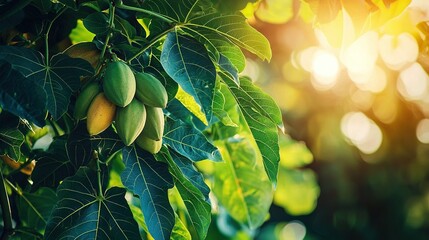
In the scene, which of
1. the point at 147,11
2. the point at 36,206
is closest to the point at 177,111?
the point at 147,11

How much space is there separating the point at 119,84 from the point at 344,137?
10.9ft

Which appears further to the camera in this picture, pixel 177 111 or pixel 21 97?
pixel 177 111

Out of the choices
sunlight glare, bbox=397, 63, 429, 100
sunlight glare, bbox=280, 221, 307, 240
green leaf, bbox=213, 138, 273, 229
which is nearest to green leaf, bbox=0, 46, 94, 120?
green leaf, bbox=213, 138, 273, 229

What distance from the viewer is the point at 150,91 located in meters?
0.79

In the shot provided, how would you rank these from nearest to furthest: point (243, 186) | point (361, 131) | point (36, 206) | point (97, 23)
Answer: point (97, 23) → point (36, 206) → point (243, 186) → point (361, 131)

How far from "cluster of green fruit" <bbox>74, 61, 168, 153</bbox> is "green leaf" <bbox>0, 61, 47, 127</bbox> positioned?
6cm

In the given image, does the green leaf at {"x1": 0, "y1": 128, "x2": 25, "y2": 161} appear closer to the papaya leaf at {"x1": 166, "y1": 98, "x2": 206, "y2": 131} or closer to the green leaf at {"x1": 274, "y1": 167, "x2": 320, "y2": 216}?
the papaya leaf at {"x1": 166, "y1": 98, "x2": 206, "y2": 131}

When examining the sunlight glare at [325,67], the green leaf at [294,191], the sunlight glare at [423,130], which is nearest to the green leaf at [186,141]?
the green leaf at [294,191]

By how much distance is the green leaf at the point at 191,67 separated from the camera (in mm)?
769

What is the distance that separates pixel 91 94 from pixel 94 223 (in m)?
0.15

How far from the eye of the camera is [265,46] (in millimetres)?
854

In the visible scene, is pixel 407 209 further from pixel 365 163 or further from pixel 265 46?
pixel 265 46

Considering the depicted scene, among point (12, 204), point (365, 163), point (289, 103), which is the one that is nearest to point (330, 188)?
point (365, 163)

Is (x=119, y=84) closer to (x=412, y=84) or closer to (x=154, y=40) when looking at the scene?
(x=154, y=40)
